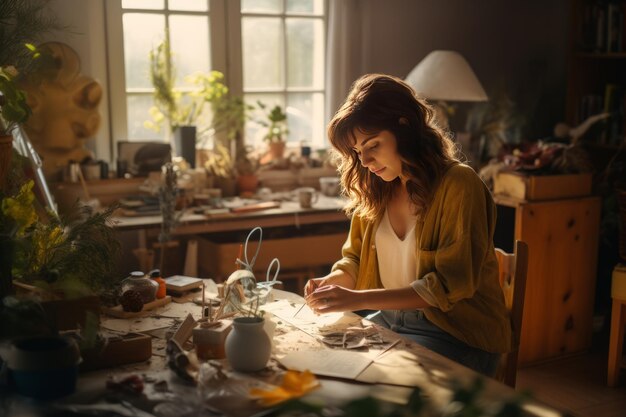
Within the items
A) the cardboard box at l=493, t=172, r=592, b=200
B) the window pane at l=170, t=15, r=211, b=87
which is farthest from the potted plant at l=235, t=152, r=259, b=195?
the cardboard box at l=493, t=172, r=592, b=200

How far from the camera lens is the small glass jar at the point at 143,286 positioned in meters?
2.13

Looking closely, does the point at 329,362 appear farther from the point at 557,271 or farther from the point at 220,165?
the point at 220,165

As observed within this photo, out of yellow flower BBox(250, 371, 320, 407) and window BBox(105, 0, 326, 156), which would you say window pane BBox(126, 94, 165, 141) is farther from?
yellow flower BBox(250, 371, 320, 407)

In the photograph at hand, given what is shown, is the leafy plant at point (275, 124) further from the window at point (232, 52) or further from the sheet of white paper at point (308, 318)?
the sheet of white paper at point (308, 318)

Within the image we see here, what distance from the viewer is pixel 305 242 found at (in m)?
3.77

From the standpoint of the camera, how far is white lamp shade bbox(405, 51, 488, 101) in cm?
396

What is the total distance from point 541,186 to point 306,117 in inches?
60.1

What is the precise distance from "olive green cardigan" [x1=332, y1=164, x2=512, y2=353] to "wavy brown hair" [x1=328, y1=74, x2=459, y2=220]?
0.05m

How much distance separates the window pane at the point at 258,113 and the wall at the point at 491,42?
53 cm

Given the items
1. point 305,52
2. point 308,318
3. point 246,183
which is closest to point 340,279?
point 308,318

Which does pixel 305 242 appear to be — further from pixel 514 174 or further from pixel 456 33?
pixel 456 33

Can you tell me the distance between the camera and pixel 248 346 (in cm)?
166

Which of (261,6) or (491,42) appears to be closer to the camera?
(261,6)

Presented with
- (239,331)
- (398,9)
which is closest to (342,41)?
(398,9)
